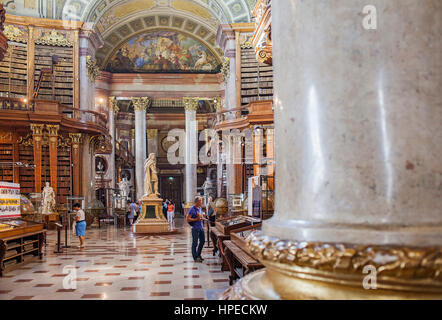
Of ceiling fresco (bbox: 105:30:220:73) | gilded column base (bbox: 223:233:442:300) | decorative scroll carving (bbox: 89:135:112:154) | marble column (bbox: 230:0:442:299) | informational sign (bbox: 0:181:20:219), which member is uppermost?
ceiling fresco (bbox: 105:30:220:73)

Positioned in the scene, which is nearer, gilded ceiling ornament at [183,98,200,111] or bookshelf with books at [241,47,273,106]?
bookshelf with books at [241,47,273,106]

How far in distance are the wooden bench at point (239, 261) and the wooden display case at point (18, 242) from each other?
130 inches

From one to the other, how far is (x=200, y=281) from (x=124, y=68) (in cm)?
2178

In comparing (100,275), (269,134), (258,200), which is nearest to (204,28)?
(269,134)

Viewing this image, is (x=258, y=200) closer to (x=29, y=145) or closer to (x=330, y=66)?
(x=330, y=66)

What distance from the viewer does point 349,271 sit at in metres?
0.95

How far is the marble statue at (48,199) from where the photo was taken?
15.0 meters

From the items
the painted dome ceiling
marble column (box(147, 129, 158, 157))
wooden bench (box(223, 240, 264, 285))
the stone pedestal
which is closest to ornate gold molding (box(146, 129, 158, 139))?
marble column (box(147, 129, 158, 157))

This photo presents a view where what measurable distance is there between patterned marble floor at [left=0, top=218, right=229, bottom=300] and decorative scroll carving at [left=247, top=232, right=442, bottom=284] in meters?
4.12

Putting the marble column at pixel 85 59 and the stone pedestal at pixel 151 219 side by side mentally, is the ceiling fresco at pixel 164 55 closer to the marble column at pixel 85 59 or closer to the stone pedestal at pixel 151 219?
the marble column at pixel 85 59

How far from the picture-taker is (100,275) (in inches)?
261

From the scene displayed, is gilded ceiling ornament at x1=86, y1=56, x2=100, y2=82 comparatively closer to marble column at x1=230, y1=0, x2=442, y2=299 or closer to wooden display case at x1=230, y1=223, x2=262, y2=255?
wooden display case at x1=230, y1=223, x2=262, y2=255

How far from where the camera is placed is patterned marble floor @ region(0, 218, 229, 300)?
211 inches

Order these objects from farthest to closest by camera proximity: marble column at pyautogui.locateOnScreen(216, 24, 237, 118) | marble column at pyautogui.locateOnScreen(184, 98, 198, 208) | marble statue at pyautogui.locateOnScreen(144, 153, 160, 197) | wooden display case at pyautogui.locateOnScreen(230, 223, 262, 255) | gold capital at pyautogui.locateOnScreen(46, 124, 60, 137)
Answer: marble column at pyautogui.locateOnScreen(184, 98, 198, 208), marble column at pyautogui.locateOnScreen(216, 24, 237, 118), gold capital at pyautogui.locateOnScreen(46, 124, 60, 137), marble statue at pyautogui.locateOnScreen(144, 153, 160, 197), wooden display case at pyautogui.locateOnScreen(230, 223, 262, 255)
